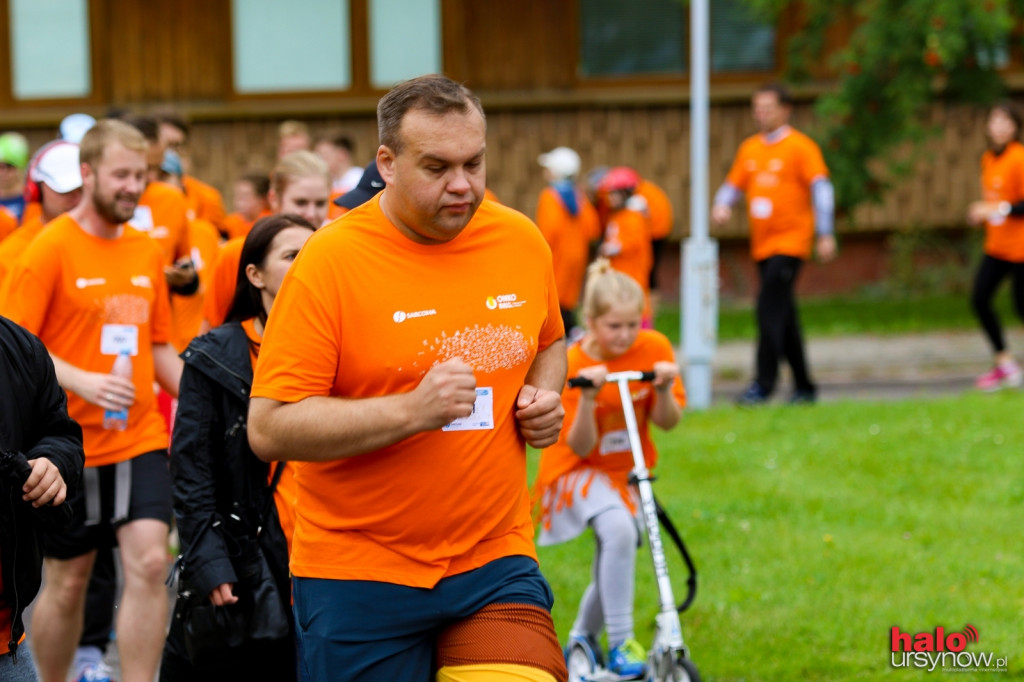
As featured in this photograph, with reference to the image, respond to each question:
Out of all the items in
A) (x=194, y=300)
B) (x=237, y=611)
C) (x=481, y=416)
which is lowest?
(x=237, y=611)

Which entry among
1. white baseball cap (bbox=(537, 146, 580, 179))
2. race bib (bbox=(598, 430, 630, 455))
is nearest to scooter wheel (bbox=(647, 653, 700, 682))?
race bib (bbox=(598, 430, 630, 455))

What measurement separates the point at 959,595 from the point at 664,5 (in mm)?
14995

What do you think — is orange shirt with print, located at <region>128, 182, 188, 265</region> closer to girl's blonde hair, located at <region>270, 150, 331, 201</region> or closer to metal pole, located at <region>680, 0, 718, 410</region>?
girl's blonde hair, located at <region>270, 150, 331, 201</region>

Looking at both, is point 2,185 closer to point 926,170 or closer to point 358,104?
point 358,104

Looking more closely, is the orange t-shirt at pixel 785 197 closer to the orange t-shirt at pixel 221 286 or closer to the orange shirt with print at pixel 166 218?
the orange shirt with print at pixel 166 218

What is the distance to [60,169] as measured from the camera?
6391mm

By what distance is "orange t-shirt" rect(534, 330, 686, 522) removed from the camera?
588 cm

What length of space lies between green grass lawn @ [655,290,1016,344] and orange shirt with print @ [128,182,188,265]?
375 inches

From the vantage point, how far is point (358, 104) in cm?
2020

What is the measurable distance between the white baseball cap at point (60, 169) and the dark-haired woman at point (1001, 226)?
7.93 meters

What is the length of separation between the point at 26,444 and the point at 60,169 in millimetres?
3085

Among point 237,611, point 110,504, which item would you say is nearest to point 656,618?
point 237,611

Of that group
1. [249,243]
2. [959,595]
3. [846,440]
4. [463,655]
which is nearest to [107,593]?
[249,243]

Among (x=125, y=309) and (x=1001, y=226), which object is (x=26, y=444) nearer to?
(x=125, y=309)
